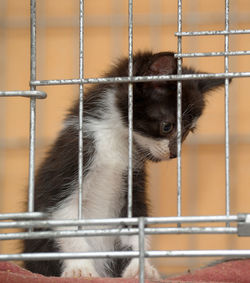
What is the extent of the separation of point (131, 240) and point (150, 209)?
Result: 0.60 feet

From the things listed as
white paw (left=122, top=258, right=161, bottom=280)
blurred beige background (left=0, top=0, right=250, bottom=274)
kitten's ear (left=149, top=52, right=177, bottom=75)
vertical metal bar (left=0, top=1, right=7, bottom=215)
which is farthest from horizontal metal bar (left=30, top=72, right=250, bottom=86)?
vertical metal bar (left=0, top=1, right=7, bottom=215)

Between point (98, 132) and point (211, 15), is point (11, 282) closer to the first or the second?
point (98, 132)

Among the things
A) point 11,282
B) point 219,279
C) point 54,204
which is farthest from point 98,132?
point 11,282

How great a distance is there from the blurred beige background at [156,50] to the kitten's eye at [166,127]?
106cm

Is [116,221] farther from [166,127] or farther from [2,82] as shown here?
[2,82]

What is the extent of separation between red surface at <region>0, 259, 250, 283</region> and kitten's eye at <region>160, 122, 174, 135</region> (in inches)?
18.4

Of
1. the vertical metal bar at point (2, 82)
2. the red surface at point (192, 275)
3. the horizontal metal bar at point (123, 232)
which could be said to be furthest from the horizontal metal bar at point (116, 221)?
the vertical metal bar at point (2, 82)

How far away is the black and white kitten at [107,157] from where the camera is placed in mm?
1975

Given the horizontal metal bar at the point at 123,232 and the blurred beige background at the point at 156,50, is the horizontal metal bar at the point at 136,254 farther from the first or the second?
the blurred beige background at the point at 156,50

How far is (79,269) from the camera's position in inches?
74.8

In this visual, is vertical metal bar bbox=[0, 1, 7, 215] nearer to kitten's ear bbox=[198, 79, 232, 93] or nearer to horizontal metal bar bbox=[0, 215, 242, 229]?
kitten's ear bbox=[198, 79, 232, 93]

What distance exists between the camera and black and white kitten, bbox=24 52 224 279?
1975 millimetres

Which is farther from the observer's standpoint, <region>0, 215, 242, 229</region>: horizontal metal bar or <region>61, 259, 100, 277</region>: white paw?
<region>61, 259, 100, 277</region>: white paw

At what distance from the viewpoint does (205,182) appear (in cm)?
316
